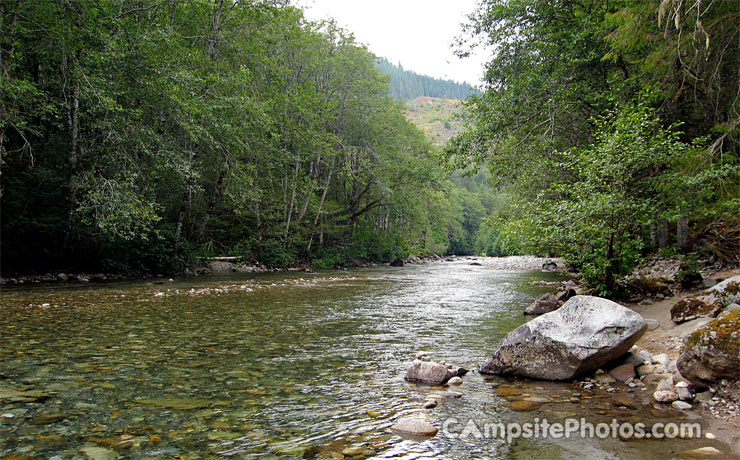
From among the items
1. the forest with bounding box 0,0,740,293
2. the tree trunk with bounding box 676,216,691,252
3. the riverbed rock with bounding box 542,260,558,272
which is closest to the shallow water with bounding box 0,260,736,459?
the forest with bounding box 0,0,740,293

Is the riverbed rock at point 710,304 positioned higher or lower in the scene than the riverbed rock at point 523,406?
higher

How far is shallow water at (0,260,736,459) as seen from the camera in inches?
128

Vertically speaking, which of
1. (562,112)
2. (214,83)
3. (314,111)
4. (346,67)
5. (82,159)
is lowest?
(82,159)

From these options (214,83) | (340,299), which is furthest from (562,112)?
(214,83)

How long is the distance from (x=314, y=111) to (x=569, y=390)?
1051 inches

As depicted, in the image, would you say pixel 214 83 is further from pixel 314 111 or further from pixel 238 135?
pixel 314 111

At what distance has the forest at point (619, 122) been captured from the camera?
816cm

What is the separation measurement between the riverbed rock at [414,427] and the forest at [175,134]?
12.1 m

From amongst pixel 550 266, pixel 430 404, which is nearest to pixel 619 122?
pixel 430 404

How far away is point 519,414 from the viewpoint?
157 inches

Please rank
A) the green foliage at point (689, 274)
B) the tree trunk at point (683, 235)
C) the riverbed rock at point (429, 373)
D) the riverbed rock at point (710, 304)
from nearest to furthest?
1. the riverbed rock at point (429, 373)
2. the riverbed rock at point (710, 304)
3. the green foliage at point (689, 274)
4. the tree trunk at point (683, 235)

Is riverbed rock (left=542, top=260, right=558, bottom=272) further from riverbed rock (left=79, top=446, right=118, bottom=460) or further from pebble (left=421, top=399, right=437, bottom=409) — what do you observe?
riverbed rock (left=79, top=446, right=118, bottom=460)

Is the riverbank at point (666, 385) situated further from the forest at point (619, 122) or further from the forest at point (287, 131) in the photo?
the forest at point (287, 131)

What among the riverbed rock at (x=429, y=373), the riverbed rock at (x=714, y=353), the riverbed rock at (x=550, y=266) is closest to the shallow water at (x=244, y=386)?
the riverbed rock at (x=429, y=373)
